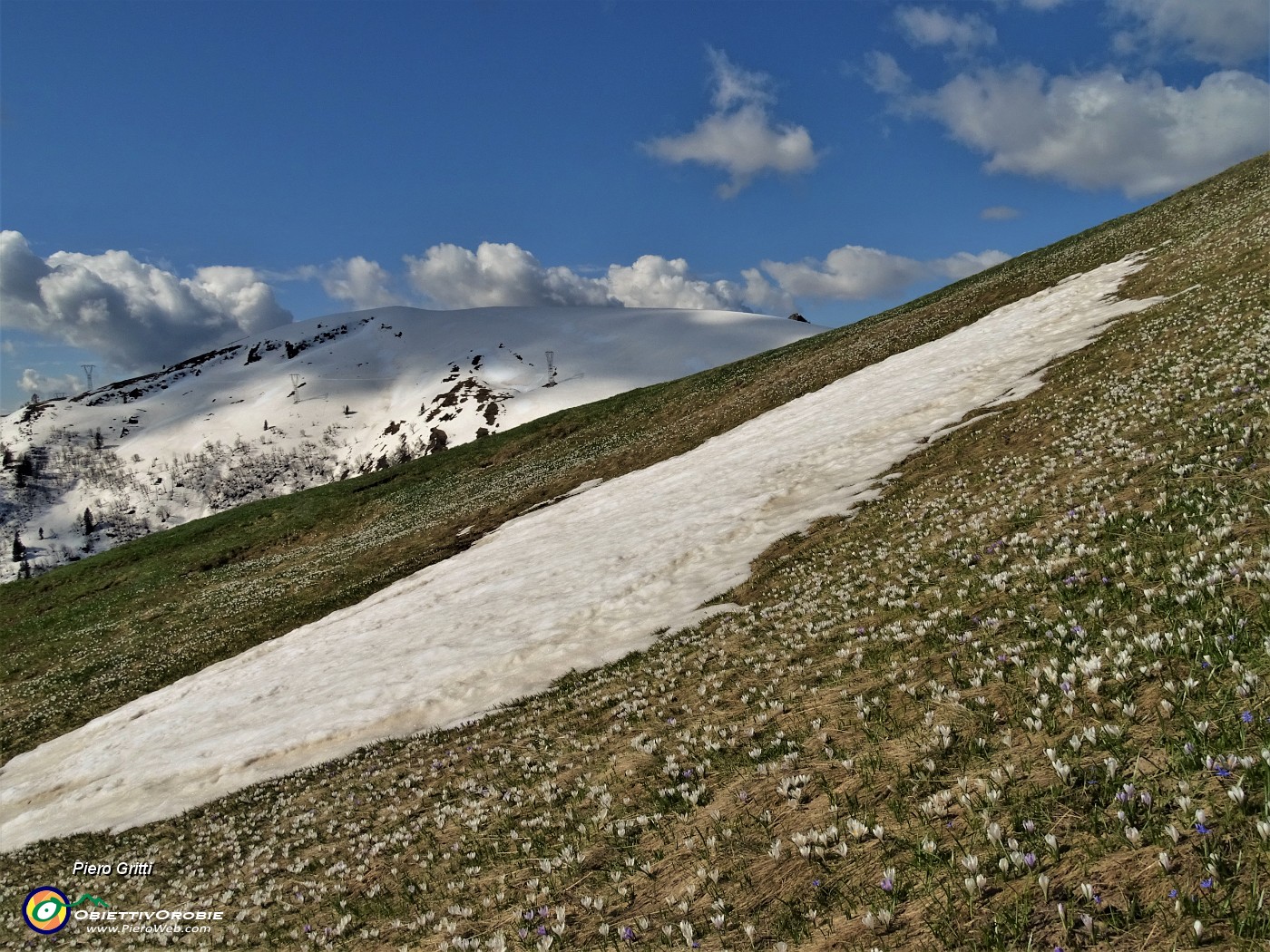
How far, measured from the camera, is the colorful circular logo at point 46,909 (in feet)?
39.3

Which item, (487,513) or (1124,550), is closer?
(1124,550)

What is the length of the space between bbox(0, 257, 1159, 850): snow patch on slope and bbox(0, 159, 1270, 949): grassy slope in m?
1.61

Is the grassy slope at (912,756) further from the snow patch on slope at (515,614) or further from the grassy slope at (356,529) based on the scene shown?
the grassy slope at (356,529)

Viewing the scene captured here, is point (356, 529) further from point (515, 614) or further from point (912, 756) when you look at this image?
point (912, 756)

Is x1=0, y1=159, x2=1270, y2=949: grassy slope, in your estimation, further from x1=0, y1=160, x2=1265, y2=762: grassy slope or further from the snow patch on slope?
x1=0, y1=160, x2=1265, y2=762: grassy slope

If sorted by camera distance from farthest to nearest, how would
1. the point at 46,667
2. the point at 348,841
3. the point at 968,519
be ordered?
the point at 46,667, the point at 968,519, the point at 348,841

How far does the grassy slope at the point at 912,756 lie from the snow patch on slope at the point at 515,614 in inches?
63.4

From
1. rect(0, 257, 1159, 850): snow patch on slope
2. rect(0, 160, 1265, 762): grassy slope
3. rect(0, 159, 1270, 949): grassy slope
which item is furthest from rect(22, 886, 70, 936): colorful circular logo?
rect(0, 160, 1265, 762): grassy slope

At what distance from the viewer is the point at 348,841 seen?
38.7 ft

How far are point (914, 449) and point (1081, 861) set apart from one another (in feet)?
67.5

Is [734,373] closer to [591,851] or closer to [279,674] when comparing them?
[279,674]

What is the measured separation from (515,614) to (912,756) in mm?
16377

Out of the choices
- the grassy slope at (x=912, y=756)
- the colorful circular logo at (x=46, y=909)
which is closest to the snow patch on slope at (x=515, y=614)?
the grassy slope at (x=912, y=756)

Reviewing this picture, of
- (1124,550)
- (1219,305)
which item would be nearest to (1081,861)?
(1124,550)
